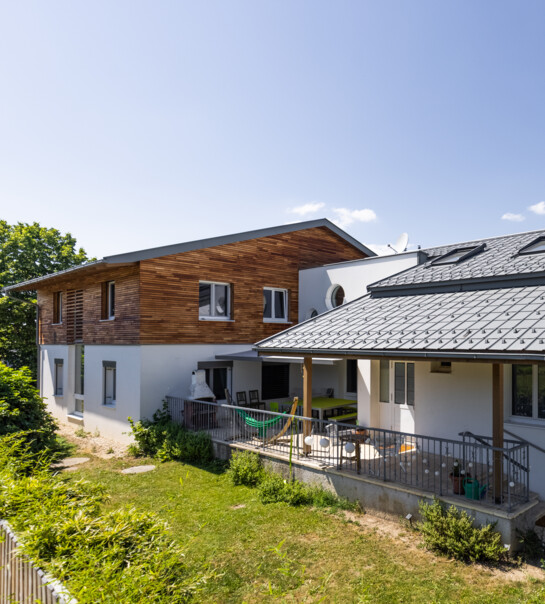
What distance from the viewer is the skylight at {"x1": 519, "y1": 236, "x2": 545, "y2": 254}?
10.6m

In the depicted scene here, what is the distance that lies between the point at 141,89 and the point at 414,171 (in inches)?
396

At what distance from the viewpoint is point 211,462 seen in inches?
483

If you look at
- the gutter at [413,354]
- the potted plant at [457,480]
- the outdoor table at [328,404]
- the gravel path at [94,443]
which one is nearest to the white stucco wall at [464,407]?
the potted plant at [457,480]

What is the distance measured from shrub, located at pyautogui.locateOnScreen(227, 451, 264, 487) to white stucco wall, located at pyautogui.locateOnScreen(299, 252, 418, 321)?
711 centimetres

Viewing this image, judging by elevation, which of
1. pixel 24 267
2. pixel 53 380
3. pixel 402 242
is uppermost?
pixel 24 267

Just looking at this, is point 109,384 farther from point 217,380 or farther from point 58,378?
point 58,378

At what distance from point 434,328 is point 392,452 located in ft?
13.7

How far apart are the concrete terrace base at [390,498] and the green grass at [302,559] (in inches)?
27.4

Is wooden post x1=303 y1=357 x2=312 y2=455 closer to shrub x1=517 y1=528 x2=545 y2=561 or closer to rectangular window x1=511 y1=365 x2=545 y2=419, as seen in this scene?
rectangular window x1=511 y1=365 x2=545 y2=419

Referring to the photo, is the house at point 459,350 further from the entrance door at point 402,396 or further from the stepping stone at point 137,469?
the stepping stone at point 137,469

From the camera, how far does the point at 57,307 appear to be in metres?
21.2

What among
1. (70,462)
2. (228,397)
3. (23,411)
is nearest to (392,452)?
(228,397)

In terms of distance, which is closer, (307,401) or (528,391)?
(528,391)

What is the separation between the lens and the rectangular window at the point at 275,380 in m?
17.4
